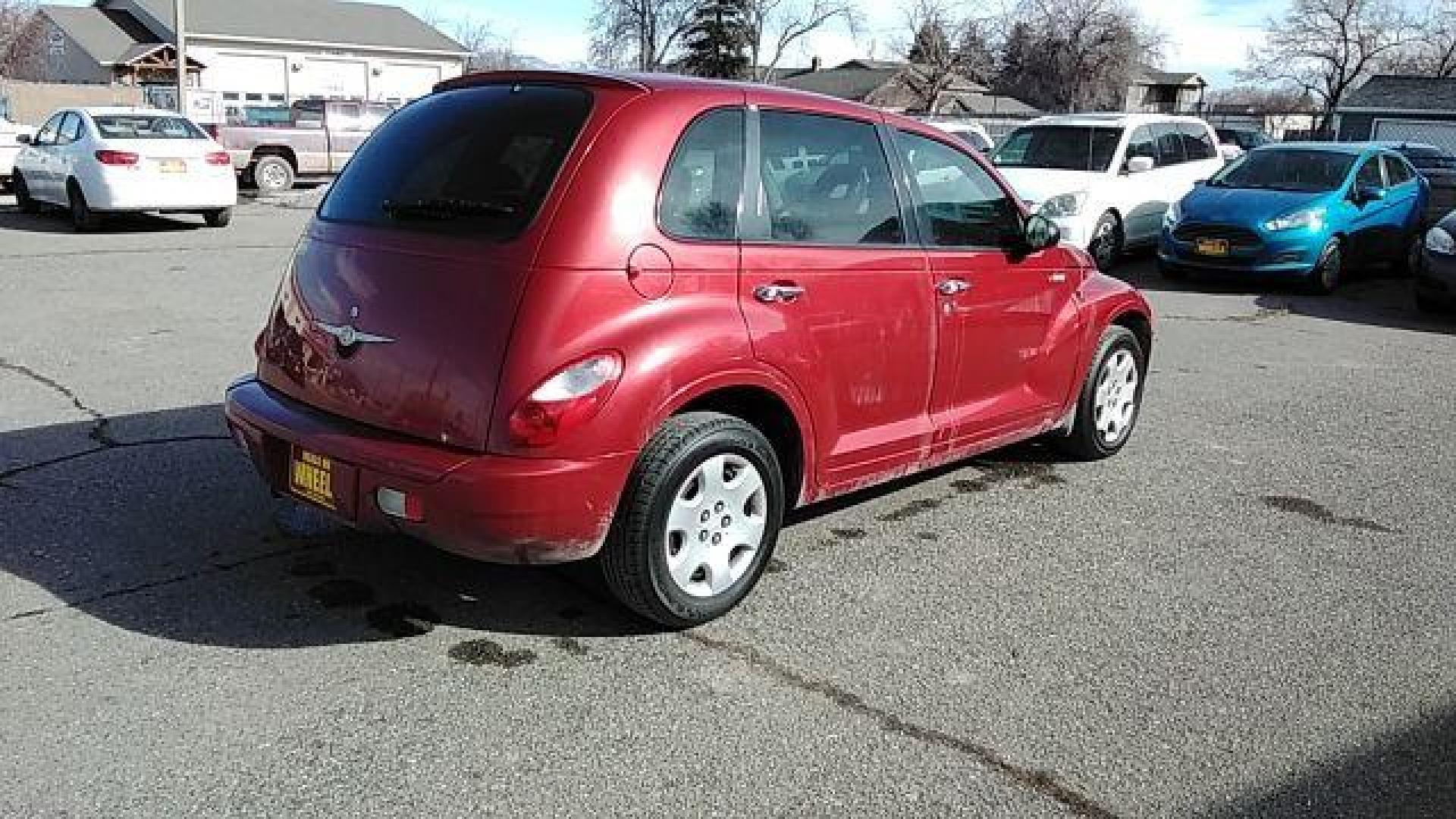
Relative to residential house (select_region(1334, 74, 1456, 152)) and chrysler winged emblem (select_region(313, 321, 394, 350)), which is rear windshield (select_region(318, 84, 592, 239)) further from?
residential house (select_region(1334, 74, 1456, 152))

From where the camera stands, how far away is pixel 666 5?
67.8 meters

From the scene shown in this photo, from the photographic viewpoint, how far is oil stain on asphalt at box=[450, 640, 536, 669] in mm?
3652

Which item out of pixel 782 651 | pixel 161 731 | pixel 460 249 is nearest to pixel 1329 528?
pixel 782 651

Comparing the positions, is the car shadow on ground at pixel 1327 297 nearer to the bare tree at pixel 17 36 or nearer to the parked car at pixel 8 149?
the parked car at pixel 8 149

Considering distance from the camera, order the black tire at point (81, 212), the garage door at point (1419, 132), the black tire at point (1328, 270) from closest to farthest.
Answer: the black tire at point (1328, 270) → the black tire at point (81, 212) → the garage door at point (1419, 132)

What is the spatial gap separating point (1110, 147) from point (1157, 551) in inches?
413

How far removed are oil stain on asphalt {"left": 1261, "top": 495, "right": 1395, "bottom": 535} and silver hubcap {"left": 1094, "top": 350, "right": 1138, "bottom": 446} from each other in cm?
83

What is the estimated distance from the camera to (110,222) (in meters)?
16.1

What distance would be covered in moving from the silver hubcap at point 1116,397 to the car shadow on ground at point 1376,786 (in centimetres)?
271

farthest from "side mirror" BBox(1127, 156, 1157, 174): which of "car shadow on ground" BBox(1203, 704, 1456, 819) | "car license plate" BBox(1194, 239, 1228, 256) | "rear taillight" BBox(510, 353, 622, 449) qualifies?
"rear taillight" BBox(510, 353, 622, 449)

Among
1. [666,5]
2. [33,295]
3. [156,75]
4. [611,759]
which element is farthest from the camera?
[666,5]

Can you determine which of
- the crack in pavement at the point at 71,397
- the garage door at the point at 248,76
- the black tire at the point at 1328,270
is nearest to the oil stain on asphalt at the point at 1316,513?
the crack in pavement at the point at 71,397

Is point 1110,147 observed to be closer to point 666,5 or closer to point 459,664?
point 459,664

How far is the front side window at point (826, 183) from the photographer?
13.4 feet
